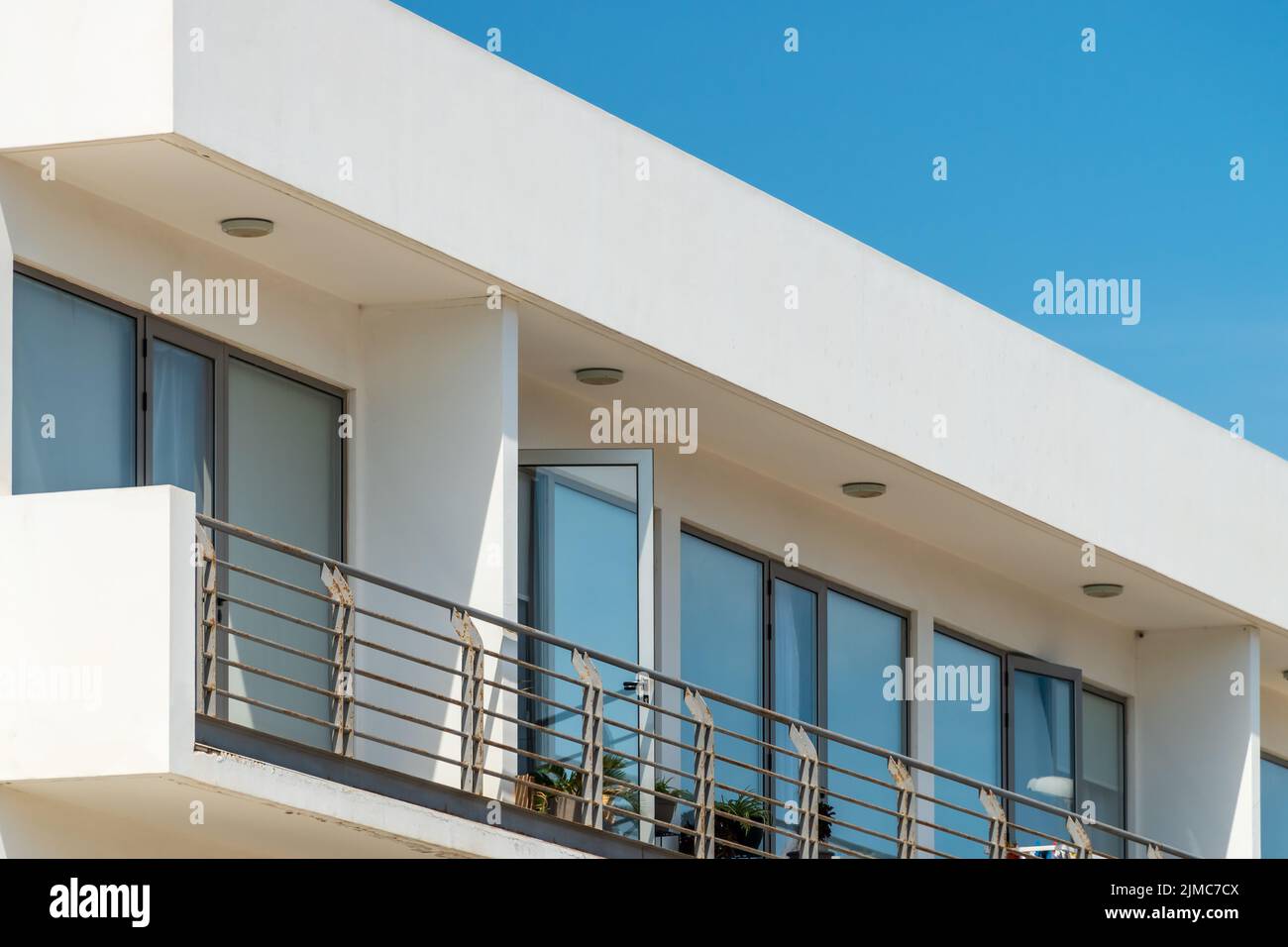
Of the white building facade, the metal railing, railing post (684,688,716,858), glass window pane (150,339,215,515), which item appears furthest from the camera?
railing post (684,688,716,858)

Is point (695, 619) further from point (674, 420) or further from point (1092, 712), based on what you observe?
point (1092, 712)

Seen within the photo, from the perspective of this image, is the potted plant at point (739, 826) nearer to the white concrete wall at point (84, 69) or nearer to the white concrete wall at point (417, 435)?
the white concrete wall at point (417, 435)

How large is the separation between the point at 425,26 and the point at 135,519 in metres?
3.79

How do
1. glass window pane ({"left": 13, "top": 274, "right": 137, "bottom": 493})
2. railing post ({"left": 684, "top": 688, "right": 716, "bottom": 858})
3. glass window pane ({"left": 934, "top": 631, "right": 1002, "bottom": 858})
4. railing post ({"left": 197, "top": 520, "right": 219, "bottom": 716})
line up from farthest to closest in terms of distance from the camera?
glass window pane ({"left": 934, "top": 631, "right": 1002, "bottom": 858})
railing post ({"left": 684, "top": 688, "right": 716, "bottom": 858})
glass window pane ({"left": 13, "top": 274, "right": 137, "bottom": 493})
railing post ({"left": 197, "top": 520, "right": 219, "bottom": 716})

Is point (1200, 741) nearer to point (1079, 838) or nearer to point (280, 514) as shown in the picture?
point (1079, 838)

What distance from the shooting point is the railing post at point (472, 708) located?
40.6 ft

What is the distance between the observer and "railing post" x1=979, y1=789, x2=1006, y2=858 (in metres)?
15.5

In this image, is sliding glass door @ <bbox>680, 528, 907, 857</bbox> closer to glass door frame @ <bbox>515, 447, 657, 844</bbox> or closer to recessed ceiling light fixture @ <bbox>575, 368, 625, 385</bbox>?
glass door frame @ <bbox>515, 447, 657, 844</bbox>

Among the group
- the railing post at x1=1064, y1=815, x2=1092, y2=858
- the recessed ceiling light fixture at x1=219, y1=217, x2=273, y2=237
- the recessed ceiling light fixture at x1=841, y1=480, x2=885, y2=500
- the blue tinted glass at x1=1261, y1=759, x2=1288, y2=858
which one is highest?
the recessed ceiling light fixture at x1=219, y1=217, x2=273, y2=237

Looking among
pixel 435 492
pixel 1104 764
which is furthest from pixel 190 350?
pixel 1104 764

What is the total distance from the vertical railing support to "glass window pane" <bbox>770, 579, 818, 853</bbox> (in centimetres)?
340

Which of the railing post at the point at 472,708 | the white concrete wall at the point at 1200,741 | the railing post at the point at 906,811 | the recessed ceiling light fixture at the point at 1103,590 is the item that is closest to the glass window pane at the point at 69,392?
the railing post at the point at 472,708

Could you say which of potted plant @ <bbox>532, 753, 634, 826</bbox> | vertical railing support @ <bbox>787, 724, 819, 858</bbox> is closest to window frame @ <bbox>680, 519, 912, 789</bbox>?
potted plant @ <bbox>532, 753, 634, 826</bbox>
